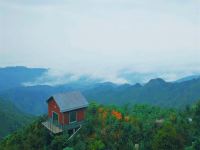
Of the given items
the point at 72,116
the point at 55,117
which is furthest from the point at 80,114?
the point at 55,117

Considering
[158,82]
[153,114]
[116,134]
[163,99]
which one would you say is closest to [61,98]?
[116,134]

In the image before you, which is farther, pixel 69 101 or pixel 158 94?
pixel 158 94

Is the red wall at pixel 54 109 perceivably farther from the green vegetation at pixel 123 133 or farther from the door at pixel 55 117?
the green vegetation at pixel 123 133

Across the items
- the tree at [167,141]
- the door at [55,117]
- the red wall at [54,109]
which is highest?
the red wall at [54,109]

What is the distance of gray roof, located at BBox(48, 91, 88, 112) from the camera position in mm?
30891

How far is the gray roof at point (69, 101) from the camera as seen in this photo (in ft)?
101

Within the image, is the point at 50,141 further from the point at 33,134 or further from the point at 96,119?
the point at 96,119

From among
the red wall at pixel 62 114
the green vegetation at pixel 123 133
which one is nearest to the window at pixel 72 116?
the red wall at pixel 62 114

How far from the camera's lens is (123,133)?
28531mm

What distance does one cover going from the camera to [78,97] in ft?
107

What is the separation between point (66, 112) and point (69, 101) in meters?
1.29

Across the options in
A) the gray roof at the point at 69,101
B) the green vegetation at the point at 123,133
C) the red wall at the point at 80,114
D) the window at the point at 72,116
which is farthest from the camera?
the red wall at the point at 80,114

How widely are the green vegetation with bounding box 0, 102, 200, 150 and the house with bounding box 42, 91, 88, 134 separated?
0.73 metres

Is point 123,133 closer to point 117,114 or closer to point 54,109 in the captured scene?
point 117,114
